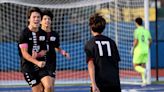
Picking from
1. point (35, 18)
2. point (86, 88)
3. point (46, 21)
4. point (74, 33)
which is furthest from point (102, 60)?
point (74, 33)

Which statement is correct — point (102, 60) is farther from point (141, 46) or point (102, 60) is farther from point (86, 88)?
point (141, 46)

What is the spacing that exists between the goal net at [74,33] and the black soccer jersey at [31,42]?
866 cm

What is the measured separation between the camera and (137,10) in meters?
19.4

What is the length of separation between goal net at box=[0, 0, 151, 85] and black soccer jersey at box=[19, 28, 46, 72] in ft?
28.4

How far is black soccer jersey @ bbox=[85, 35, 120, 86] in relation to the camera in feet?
23.9

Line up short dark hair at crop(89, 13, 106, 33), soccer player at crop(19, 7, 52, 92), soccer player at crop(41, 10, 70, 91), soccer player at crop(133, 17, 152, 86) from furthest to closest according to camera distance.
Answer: soccer player at crop(133, 17, 152, 86) → soccer player at crop(41, 10, 70, 91) → soccer player at crop(19, 7, 52, 92) → short dark hair at crop(89, 13, 106, 33)

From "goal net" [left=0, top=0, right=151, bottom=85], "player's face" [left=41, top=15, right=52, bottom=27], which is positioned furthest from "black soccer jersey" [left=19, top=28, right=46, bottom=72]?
"goal net" [left=0, top=0, right=151, bottom=85]

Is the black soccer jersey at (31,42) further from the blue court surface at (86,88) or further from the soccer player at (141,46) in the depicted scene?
the soccer player at (141,46)

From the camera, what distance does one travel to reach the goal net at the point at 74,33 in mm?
18828

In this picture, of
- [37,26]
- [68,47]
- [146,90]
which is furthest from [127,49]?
[37,26]

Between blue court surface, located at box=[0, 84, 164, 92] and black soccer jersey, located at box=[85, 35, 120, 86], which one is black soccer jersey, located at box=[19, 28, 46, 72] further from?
blue court surface, located at box=[0, 84, 164, 92]

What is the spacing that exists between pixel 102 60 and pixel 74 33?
42.1ft

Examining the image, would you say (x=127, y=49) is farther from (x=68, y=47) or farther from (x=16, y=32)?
(x=16, y=32)

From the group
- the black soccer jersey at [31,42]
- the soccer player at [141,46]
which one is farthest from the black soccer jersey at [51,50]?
the soccer player at [141,46]
